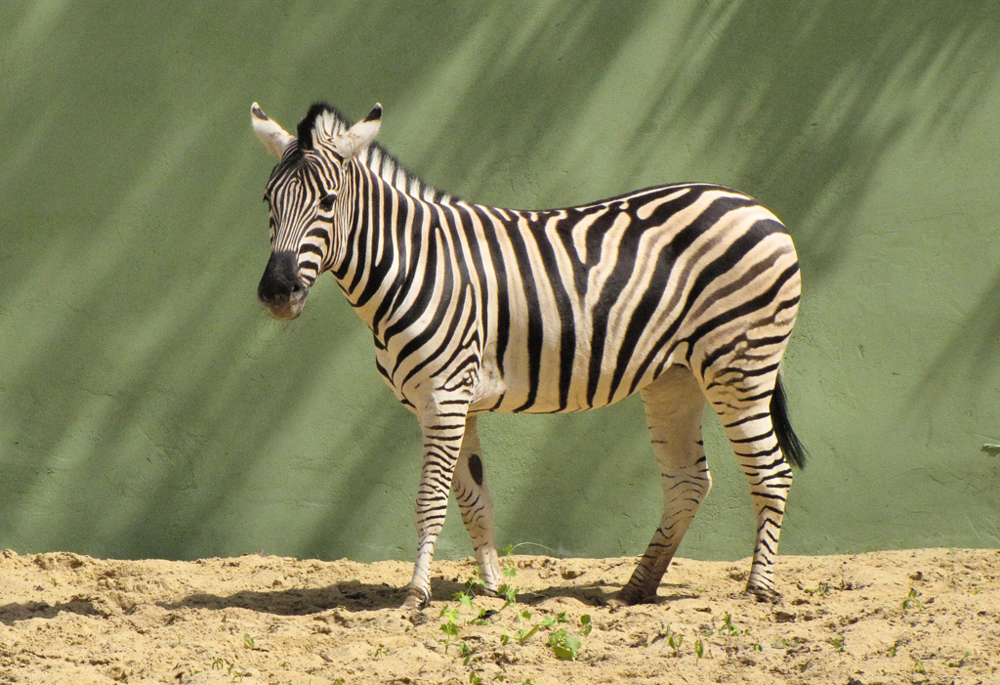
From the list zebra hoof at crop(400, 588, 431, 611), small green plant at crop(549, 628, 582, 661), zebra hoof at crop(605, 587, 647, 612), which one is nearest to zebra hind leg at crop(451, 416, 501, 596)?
zebra hoof at crop(400, 588, 431, 611)

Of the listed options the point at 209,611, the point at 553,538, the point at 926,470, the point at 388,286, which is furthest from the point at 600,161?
the point at 209,611

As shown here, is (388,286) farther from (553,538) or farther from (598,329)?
(553,538)

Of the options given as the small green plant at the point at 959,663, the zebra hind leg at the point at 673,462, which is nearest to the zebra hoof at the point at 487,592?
the zebra hind leg at the point at 673,462

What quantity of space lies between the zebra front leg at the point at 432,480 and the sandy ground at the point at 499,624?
0.12 metres

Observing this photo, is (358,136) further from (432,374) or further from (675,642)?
(675,642)

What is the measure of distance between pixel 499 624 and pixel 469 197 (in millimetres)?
2413

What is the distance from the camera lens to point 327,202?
4402 millimetres

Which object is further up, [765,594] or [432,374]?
[432,374]

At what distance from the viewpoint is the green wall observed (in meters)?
5.58

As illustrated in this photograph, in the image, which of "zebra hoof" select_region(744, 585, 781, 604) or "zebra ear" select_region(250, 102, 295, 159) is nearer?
"zebra ear" select_region(250, 102, 295, 159)

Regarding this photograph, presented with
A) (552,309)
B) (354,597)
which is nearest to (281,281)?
(552,309)

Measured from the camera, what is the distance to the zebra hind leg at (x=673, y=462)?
503 centimetres

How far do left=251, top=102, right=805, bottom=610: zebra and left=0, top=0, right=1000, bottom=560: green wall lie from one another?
27.2 inches

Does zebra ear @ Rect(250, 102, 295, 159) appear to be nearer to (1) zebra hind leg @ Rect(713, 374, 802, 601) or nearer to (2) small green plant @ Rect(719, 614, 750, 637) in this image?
(1) zebra hind leg @ Rect(713, 374, 802, 601)
